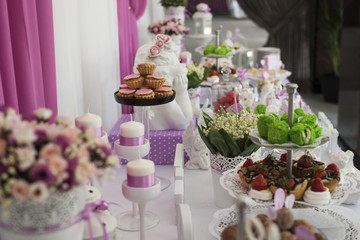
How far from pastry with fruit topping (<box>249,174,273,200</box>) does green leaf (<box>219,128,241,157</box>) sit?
9.9 inches

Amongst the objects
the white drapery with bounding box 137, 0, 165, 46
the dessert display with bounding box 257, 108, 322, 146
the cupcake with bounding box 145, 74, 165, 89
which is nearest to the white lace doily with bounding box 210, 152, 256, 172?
the dessert display with bounding box 257, 108, 322, 146

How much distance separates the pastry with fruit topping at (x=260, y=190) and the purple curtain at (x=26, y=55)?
679mm

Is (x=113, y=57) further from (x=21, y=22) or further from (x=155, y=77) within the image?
(x=21, y=22)

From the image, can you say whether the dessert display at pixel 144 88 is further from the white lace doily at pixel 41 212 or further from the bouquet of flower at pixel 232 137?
the white lace doily at pixel 41 212

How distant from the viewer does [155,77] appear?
1.95 meters

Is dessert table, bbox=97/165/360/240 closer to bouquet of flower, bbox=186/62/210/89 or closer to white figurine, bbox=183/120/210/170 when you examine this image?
white figurine, bbox=183/120/210/170

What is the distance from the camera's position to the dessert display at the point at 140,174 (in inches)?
49.2

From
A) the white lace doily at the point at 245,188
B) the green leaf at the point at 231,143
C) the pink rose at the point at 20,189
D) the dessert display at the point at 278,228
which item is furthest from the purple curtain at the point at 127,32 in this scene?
the pink rose at the point at 20,189

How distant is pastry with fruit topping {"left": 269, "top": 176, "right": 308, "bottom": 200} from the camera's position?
142cm

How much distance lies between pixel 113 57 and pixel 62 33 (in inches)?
40.3

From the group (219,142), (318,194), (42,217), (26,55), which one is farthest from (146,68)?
(42,217)

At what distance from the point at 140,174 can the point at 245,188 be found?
0.40 metres

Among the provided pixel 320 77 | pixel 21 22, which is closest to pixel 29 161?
pixel 21 22

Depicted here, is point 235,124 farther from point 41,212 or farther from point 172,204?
point 41,212
